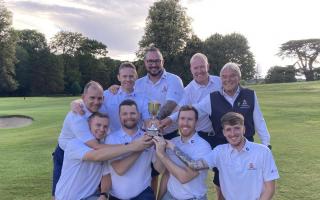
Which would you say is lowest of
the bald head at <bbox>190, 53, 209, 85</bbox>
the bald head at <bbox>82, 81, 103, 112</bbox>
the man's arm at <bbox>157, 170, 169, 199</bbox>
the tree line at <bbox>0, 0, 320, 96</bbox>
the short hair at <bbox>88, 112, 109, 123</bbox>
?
the man's arm at <bbox>157, 170, 169, 199</bbox>

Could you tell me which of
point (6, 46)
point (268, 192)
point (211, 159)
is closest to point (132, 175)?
point (211, 159)

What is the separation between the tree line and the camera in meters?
53.1

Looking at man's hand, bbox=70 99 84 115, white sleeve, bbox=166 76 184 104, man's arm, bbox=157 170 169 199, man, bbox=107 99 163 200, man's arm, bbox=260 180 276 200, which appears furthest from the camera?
white sleeve, bbox=166 76 184 104

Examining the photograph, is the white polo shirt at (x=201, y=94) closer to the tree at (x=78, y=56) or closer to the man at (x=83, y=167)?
the man at (x=83, y=167)

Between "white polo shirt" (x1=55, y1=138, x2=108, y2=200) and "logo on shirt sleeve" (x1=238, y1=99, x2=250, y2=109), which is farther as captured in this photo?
"logo on shirt sleeve" (x1=238, y1=99, x2=250, y2=109)

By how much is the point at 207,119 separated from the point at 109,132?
1.60 metres

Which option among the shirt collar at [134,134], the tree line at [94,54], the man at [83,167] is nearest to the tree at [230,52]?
the tree line at [94,54]

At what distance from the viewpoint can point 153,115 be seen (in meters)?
5.08

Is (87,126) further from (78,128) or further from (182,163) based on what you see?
(182,163)

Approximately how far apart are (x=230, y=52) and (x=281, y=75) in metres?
8.50

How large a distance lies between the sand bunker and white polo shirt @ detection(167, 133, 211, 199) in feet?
59.2

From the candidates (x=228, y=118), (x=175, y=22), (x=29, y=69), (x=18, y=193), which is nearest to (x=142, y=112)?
(x=228, y=118)

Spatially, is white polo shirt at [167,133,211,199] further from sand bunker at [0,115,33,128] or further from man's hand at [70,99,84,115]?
sand bunker at [0,115,33,128]

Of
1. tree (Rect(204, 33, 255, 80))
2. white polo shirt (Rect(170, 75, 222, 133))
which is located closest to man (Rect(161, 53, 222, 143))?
white polo shirt (Rect(170, 75, 222, 133))
